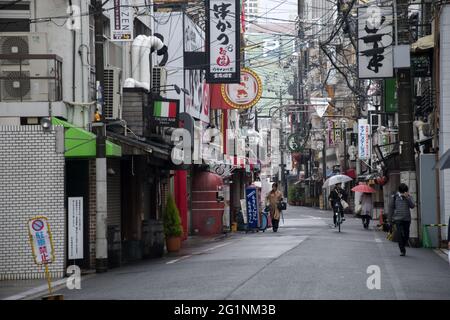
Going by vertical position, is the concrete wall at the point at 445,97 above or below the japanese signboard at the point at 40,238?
above

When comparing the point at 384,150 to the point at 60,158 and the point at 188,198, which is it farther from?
the point at 60,158

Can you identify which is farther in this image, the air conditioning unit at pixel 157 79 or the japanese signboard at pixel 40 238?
the air conditioning unit at pixel 157 79

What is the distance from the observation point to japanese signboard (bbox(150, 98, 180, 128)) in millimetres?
28297

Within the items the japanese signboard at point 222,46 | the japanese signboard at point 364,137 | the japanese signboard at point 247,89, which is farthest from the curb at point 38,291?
the japanese signboard at point 364,137

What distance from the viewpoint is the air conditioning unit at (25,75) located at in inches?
882

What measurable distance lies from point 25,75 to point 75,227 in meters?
3.99

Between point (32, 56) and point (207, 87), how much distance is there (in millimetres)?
23423

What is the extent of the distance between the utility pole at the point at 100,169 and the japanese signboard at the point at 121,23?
13.8 feet

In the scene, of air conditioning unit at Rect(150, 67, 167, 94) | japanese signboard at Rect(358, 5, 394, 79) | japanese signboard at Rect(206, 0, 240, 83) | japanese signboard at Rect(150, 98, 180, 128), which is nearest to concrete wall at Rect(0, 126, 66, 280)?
japanese signboard at Rect(150, 98, 180, 128)

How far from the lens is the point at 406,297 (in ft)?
45.1

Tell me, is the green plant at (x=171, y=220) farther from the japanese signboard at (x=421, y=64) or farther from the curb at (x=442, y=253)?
the japanese signboard at (x=421, y=64)

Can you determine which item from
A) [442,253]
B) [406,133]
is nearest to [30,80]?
[442,253]

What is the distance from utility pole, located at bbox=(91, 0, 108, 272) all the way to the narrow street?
Result: 545mm

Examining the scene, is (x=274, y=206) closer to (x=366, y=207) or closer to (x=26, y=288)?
(x=366, y=207)
